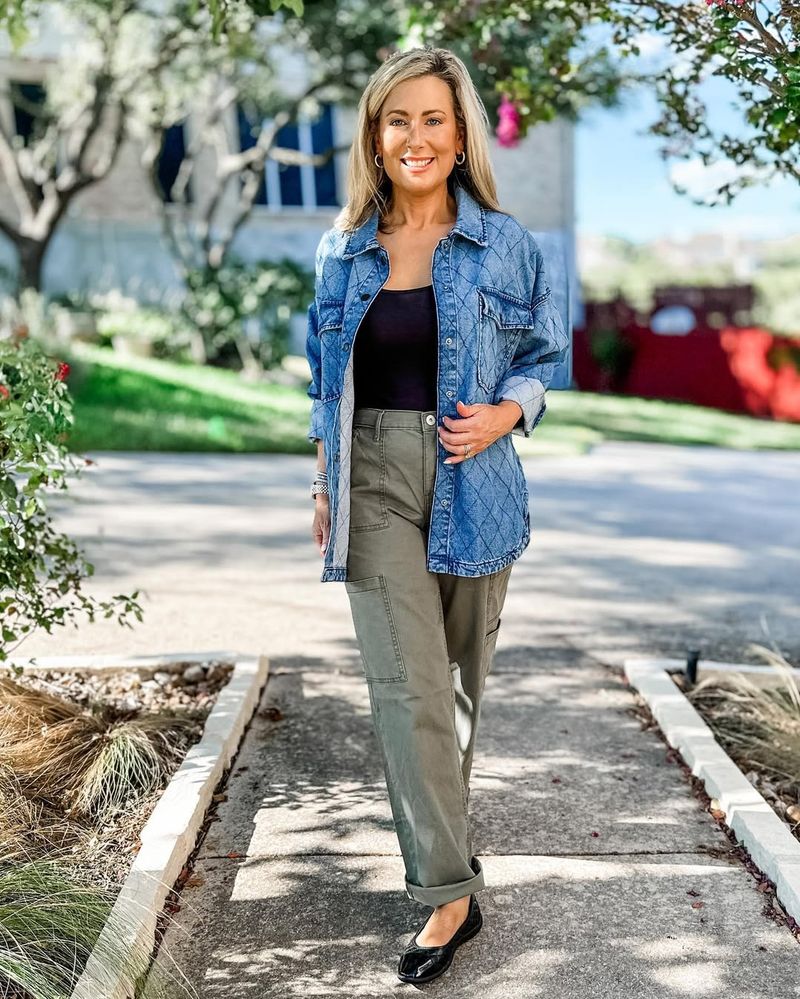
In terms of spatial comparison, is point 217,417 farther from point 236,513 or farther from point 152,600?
point 152,600

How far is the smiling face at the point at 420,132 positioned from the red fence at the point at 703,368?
58.1 ft

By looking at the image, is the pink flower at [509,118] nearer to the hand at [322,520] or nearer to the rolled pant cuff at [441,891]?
the hand at [322,520]

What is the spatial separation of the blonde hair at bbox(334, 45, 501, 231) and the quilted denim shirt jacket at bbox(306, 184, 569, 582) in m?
0.05

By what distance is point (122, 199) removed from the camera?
2070 cm

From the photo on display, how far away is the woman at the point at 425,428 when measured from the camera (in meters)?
2.83

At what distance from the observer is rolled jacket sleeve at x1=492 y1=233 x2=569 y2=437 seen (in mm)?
2951

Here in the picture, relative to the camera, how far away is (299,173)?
882 inches

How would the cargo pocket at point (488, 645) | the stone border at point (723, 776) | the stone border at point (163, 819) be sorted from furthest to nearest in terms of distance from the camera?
1. the stone border at point (723, 776)
2. the cargo pocket at point (488, 645)
3. the stone border at point (163, 819)

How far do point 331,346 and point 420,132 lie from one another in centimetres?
59

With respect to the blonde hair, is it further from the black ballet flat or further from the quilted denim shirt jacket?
the black ballet flat

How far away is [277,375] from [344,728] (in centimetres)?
1264

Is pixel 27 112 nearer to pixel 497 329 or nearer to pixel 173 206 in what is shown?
pixel 173 206

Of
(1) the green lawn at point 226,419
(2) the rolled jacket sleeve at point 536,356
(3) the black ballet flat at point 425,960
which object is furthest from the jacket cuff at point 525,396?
(1) the green lawn at point 226,419

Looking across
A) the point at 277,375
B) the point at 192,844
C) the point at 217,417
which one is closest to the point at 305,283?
the point at 277,375
